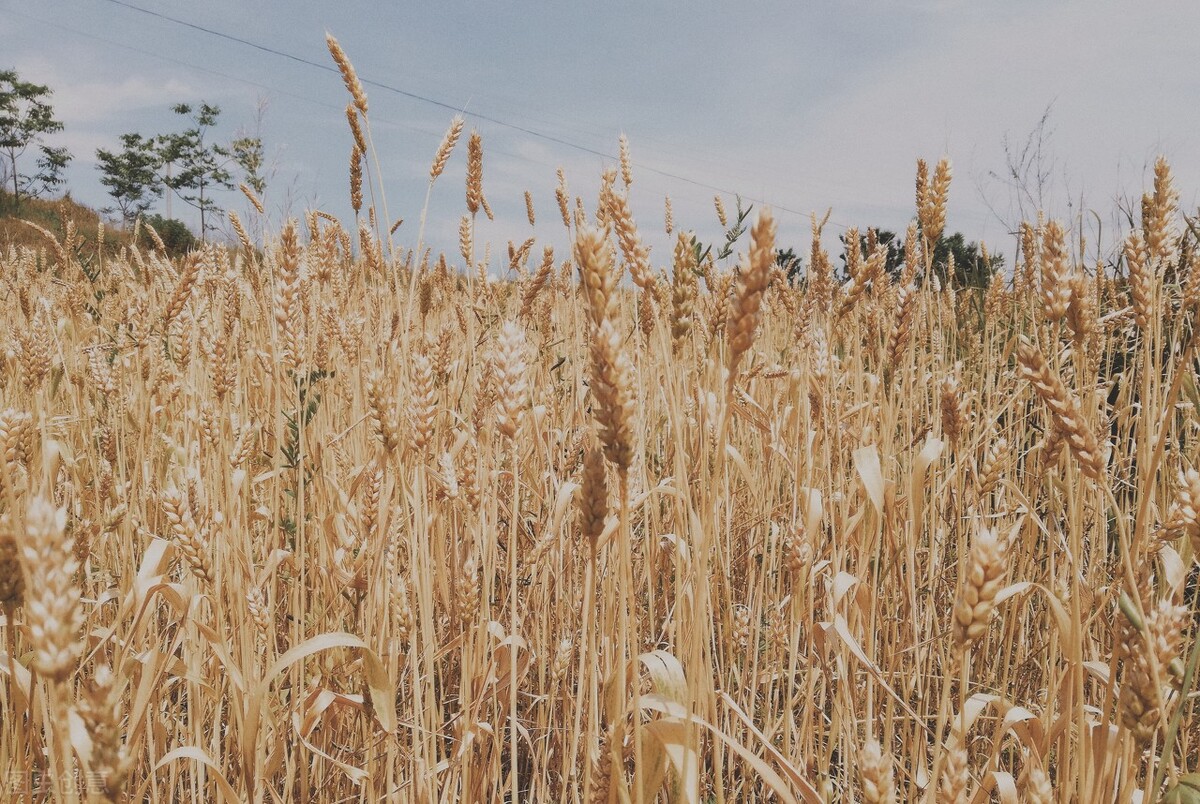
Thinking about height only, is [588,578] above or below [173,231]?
below

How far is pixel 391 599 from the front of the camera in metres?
1.23

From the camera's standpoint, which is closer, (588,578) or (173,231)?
(588,578)

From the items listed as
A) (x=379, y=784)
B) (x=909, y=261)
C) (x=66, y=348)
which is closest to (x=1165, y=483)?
(x=909, y=261)

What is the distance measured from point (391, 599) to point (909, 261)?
162 centimetres

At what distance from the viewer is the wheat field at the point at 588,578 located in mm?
670

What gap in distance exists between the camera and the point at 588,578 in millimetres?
843

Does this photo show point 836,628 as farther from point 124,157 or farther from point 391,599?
point 124,157

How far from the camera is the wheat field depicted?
0.67 m

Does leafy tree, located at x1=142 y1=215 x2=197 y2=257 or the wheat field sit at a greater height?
leafy tree, located at x1=142 y1=215 x2=197 y2=257

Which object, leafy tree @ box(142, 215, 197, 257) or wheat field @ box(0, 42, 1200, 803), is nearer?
wheat field @ box(0, 42, 1200, 803)

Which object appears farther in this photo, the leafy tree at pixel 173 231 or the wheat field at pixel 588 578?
the leafy tree at pixel 173 231

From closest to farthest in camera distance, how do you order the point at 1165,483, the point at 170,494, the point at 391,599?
the point at 170,494 < the point at 391,599 < the point at 1165,483

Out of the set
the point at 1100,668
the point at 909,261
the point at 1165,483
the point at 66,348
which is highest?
the point at 909,261

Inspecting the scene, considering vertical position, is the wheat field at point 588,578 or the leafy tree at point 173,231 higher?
the leafy tree at point 173,231
